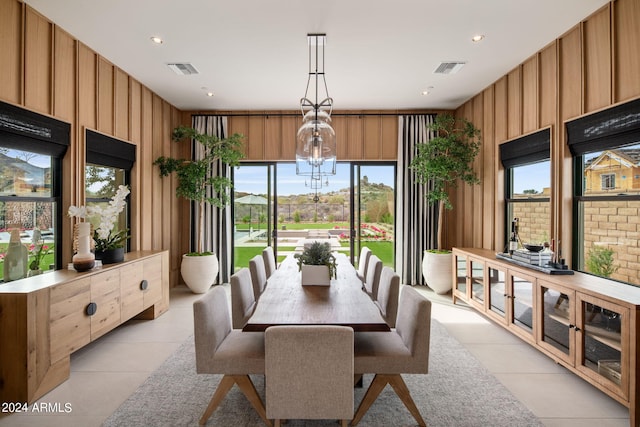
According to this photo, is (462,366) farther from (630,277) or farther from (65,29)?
(65,29)

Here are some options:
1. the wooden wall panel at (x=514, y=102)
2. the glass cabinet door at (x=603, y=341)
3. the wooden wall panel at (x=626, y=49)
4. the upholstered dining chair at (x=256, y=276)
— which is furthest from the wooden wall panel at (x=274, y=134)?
the glass cabinet door at (x=603, y=341)

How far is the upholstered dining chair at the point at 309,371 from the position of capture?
1704 millimetres

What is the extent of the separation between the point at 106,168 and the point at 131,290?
166 centimetres

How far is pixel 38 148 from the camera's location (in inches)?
122

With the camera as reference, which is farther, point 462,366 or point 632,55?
point 462,366

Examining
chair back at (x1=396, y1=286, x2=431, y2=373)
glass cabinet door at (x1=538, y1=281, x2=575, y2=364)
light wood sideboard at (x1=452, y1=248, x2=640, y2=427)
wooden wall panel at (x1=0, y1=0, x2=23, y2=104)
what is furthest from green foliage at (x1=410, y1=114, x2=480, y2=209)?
wooden wall panel at (x1=0, y1=0, x2=23, y2=104)

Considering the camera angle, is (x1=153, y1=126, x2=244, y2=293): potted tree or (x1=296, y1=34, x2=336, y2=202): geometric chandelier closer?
(x1=296, y1=34, x2=336, y2=202): geometric chandelier

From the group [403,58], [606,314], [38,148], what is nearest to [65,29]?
[38,148]

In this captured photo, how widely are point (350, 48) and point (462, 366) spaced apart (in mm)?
3361

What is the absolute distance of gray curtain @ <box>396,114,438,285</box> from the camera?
5.79 meters

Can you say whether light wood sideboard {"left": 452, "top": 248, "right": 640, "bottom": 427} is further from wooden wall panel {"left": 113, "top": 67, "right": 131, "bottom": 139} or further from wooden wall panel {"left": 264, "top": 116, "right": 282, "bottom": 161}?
wooden wall panel {"left": 113, "top": 67, "right": 131, "bottom": 139}

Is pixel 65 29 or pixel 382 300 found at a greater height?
pixel 65 29

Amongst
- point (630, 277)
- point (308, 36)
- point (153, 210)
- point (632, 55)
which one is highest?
point (308, 36)

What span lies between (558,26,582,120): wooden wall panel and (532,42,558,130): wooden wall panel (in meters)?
0.06
